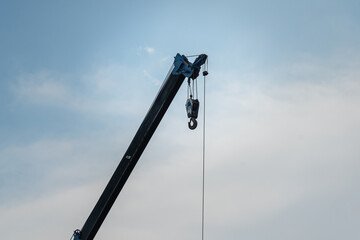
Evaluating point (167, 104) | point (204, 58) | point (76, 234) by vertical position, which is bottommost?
point (76, 234)

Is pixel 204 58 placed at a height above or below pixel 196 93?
above

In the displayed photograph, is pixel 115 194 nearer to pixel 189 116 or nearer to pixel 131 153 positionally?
pixel 131 153

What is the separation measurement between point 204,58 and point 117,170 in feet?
16.8

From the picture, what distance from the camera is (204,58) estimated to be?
49.0 feet

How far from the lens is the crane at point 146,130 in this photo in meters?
14.9

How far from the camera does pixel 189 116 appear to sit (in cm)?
1434

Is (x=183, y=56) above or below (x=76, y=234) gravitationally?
above

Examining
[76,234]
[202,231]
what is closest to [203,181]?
[202,231]

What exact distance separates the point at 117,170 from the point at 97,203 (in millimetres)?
1452

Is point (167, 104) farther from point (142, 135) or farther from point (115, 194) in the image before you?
point (115, 194)

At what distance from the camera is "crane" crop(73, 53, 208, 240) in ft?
49.0

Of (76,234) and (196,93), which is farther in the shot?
(76,234)

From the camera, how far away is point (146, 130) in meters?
15.0

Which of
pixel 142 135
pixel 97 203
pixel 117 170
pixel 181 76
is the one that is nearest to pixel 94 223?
pixel 97 203
